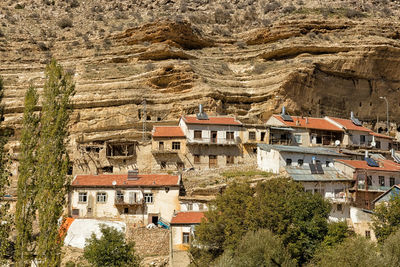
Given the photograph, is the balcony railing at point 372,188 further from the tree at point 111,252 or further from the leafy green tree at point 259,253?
the tree at point 111,252

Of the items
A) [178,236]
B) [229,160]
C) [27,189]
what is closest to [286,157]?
[229,160]

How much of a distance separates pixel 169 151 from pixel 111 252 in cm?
1347

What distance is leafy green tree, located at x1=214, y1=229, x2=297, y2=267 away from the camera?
89.0 feet

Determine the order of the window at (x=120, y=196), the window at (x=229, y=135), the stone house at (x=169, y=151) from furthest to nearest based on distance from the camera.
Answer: the window at (x=229, y=135) → the stone house at (x=169, y=151) → the window at (x=120, y=196)

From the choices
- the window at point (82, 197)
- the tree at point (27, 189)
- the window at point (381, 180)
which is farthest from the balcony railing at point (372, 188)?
the tree at point (27, 189)

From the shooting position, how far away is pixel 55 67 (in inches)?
1063

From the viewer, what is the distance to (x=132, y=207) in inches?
1467

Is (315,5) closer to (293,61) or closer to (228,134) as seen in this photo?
(293,61)

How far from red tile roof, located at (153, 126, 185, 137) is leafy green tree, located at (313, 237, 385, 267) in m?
18.5

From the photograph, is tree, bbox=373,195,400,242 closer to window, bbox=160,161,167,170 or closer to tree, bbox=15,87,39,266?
window, bbox=160,161,167,170

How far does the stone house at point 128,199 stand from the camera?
36875 mm

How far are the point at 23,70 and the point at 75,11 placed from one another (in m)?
25.2

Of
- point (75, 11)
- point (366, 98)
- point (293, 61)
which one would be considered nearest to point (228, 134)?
point (293, 61)

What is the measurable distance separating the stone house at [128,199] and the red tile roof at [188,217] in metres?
1.89
